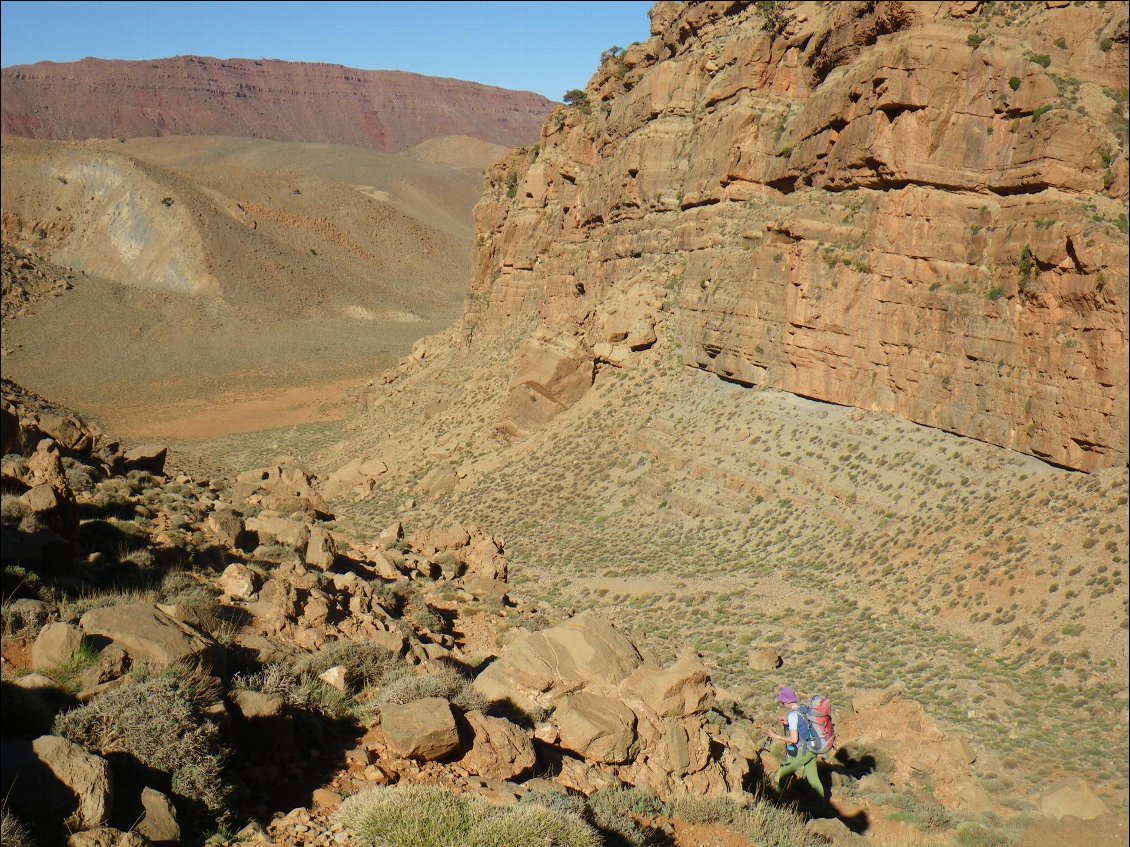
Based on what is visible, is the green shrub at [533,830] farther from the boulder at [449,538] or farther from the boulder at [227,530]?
the boulder at [449,538]

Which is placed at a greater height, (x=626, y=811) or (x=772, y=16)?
(x=772, y=16)

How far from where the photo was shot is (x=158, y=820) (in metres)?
6.64

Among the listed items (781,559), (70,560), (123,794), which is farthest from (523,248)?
(123,794)

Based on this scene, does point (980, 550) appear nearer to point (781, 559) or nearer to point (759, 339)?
point (781, 559)

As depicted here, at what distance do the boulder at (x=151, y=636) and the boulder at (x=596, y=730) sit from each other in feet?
12.3

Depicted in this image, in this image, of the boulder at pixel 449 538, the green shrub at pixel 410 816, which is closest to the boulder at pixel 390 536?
the boulder at pixel 449 538

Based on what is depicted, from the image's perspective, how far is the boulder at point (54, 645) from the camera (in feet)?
27.4

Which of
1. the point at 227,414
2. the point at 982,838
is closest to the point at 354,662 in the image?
the point at 982,838

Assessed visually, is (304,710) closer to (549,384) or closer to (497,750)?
(497,750)

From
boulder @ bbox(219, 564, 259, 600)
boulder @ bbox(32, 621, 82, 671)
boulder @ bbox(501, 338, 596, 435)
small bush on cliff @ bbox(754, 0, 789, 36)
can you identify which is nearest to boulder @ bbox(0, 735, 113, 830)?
boulder @ bbox(32, 621, 82, 671)

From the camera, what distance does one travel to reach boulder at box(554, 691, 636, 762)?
9.80 meters

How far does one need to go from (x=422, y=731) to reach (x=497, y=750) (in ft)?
2.63

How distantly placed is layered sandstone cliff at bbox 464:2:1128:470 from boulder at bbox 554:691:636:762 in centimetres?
1224

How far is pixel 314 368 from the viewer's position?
62.4m
